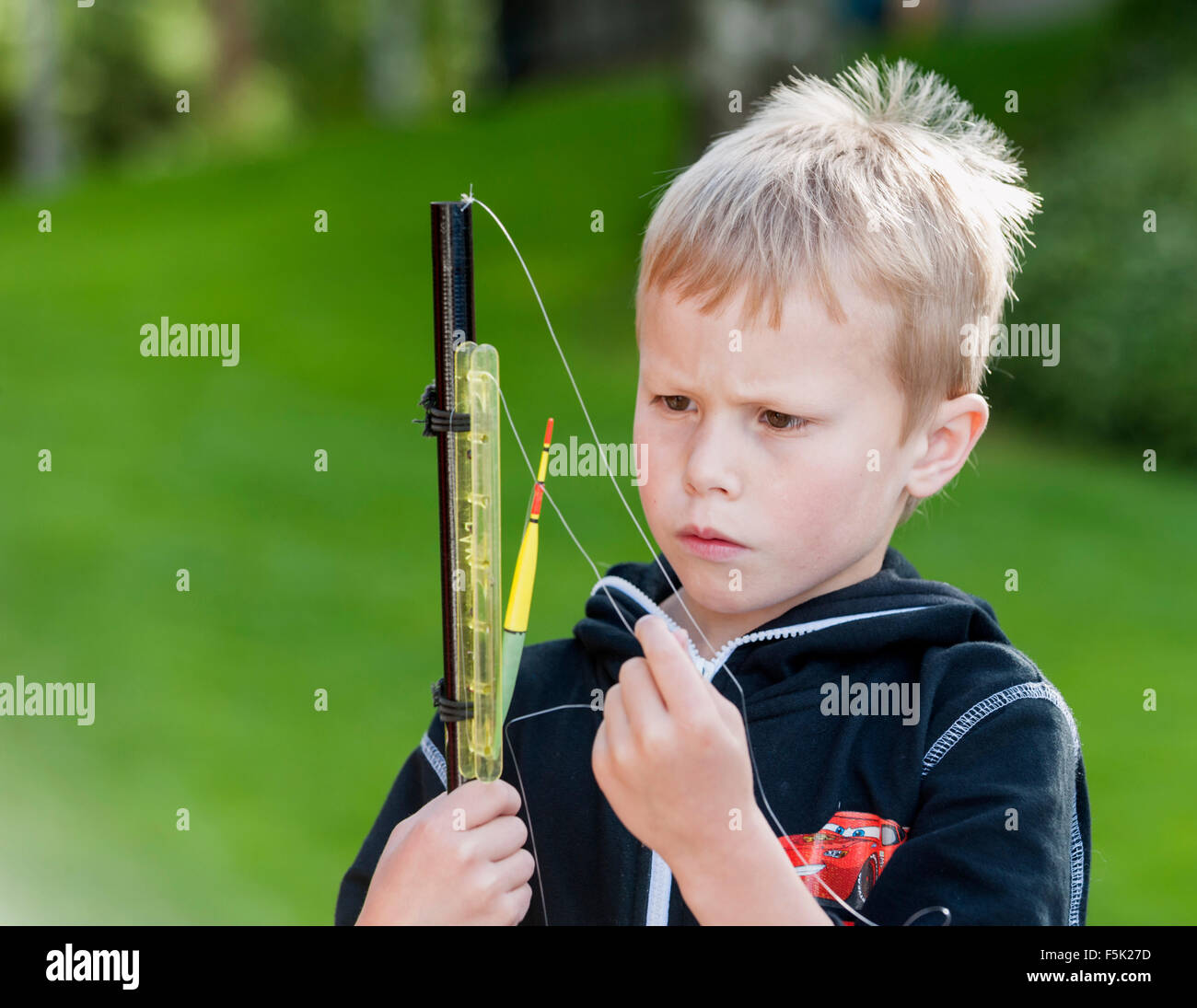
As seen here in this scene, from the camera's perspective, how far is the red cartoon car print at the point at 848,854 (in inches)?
62.9

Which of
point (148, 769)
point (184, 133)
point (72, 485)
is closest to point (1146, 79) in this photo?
point (72, 485)

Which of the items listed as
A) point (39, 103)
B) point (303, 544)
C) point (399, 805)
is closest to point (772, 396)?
point (399, 805)

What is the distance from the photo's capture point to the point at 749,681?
1749 millimetres

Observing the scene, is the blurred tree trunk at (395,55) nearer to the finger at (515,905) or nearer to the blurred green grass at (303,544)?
the blurred green grass at (303,544)

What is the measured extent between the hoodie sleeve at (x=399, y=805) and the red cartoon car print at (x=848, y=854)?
1.45ft

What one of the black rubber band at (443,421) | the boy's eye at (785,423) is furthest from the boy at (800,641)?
the black rubber band at (443,421)

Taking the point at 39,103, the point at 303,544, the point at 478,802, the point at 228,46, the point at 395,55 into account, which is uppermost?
the point at 228,46

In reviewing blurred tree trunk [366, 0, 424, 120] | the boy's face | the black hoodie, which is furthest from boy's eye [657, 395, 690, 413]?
blurred tree trunk [366, 0, 424, 120]

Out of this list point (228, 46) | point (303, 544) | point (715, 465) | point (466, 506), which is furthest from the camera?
point (228, 46)

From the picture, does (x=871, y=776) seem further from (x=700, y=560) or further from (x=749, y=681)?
(x=700, y=560)

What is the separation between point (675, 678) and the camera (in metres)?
1.36

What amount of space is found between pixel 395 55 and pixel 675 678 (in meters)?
23.9

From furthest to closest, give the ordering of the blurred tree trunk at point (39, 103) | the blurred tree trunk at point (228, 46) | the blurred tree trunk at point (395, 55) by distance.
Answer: the blurred tree trunk at point (228, 46)
the blurred tree trunk at point (395, 55)
the blurred tree trunk at point (39, 103)

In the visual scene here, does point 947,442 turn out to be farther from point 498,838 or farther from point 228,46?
point 228,46
